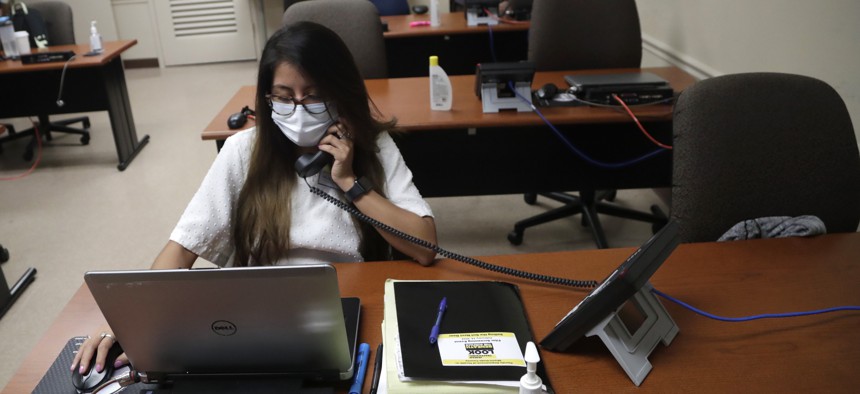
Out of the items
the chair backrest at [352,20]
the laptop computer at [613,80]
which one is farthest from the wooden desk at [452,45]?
the laptop computer at [613,80]

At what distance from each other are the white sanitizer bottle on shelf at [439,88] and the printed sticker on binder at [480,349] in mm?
1225

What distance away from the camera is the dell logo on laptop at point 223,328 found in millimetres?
811

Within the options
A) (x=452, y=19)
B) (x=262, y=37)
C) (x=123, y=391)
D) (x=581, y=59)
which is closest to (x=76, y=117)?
(x=262, y=37)

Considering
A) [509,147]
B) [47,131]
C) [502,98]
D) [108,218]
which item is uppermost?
[502,98]

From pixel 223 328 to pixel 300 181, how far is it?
59 cm

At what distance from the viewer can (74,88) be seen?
3.54m

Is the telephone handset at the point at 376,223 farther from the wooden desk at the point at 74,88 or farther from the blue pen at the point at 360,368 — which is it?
the wooden desk at the point at 74,88

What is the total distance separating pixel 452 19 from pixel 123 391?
3294 millimetres

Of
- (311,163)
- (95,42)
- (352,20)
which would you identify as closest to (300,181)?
(311,163)

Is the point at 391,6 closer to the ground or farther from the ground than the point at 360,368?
farther from the ground

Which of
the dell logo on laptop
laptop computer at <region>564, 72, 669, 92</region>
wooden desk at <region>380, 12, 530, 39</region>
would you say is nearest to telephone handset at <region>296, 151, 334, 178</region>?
the dell logo on laptop

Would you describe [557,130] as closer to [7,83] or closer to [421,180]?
[421,180]

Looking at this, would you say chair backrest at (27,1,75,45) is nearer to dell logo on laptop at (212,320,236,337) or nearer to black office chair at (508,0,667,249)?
black office chair at (508,0,667,249)

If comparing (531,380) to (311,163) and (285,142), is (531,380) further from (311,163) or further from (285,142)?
(285,142)
